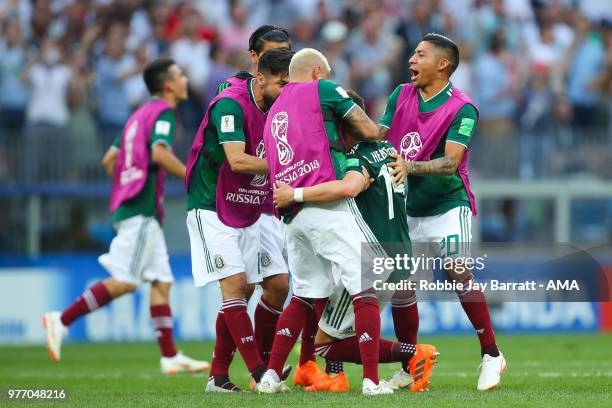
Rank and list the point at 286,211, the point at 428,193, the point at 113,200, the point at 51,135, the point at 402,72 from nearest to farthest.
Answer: the point at 286,211 → the point at 428,193 → the point at 113,200 → the point at 51,135 → the point at 402,72

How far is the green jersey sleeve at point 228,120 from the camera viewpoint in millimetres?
9070

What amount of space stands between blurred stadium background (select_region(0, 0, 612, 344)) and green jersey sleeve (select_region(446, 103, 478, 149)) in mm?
7435

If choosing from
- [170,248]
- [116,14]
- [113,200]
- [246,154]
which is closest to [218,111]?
→ [246,154]

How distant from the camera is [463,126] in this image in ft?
29.9

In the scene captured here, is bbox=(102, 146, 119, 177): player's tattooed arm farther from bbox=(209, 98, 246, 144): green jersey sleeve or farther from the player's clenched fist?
the player's clenched fist

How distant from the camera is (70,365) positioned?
12.9 metres

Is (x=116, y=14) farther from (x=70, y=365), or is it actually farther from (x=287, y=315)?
(x=287, y=315)

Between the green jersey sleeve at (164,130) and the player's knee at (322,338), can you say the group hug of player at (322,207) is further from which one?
the green jersey sleeve at (164,130)

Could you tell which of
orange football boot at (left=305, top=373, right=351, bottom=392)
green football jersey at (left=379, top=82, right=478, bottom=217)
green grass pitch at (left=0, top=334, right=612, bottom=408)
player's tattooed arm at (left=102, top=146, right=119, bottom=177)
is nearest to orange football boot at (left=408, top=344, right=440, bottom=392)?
green grass pitch at (left=0, top=334, right=612, bottom=408)

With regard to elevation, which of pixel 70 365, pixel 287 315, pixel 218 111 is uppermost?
→ pixel 218 111

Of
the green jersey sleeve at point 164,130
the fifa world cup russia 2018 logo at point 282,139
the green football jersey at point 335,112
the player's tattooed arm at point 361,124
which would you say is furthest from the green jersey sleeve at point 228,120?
the green jersey sleeve at point 164,130

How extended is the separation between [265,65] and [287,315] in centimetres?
186

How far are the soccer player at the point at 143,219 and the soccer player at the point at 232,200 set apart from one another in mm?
2613

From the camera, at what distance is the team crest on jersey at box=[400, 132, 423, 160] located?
30.7 ft
